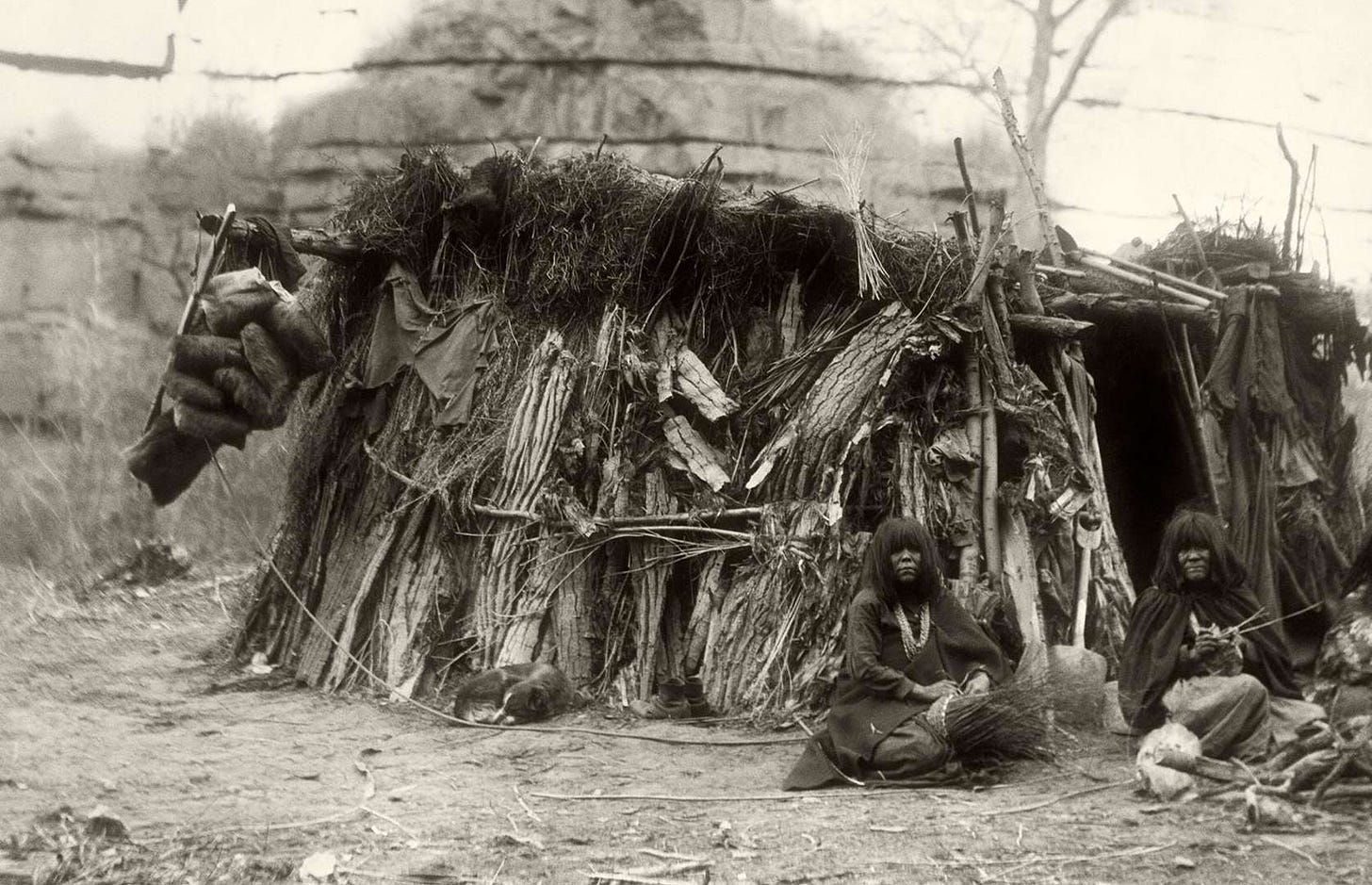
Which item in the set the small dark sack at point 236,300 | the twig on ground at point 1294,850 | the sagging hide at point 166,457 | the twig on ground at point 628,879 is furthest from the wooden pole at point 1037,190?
the twig on ground at point 628,879

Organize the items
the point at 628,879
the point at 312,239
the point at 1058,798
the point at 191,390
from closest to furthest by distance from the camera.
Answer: the point at 628,879 → the point at 1058,798 → the point at 191,390 → the point at 312,239

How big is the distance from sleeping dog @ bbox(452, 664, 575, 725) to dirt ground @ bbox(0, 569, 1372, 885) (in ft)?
0.49

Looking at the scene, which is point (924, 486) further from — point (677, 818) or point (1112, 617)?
point (677, 818)

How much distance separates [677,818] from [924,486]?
2558 mm

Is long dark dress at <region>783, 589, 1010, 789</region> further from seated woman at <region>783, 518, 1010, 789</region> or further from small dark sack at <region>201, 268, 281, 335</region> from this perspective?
small dark sack at <region>201, 268, 281, 335</region>

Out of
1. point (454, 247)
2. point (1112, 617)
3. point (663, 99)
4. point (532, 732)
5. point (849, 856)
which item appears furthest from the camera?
point (663, 99)

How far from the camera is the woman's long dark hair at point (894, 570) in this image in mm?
5703

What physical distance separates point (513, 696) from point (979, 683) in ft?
8.40

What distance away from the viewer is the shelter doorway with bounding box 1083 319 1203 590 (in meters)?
8.67

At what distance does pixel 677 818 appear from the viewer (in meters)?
5.09

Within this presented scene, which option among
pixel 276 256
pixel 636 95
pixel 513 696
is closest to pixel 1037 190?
pixel 513 696

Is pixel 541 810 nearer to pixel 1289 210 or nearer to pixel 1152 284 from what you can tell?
pixel 1152 284

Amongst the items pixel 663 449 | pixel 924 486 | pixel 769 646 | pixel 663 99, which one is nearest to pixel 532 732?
pixel 769 646

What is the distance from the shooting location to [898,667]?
18.6ft
